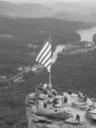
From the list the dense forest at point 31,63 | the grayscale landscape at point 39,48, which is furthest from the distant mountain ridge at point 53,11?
the dense forest at point 31,63

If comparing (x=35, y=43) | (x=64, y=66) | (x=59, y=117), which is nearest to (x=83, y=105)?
(x=59, y=117)

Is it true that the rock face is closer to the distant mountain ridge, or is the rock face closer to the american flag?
the american flag

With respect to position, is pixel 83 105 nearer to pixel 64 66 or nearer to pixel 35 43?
pixel 64 66

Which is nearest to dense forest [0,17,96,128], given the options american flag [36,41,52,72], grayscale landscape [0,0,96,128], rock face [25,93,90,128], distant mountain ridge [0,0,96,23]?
grayscale landscape [0,0,96,128]

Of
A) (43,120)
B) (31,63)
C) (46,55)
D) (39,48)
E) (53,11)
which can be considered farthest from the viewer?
(53,11)

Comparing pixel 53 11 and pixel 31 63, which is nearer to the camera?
pixel 31 63

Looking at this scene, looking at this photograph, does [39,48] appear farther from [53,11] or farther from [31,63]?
[53,11]

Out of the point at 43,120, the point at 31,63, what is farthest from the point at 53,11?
the point at 43,120

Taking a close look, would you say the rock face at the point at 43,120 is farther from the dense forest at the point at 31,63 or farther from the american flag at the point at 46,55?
the dense forest at the point at 31,63
